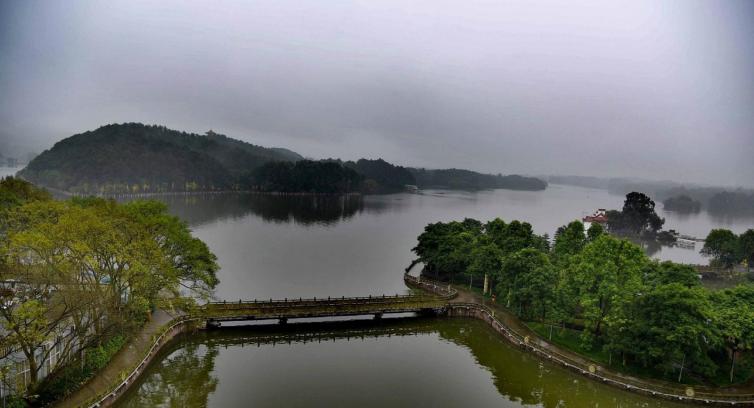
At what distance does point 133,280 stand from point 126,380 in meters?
5.71

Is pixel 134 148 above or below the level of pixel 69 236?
above

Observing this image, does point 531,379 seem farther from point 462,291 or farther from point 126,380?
point 126,380

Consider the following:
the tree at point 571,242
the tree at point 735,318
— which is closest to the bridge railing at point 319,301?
the tree at point 571,242

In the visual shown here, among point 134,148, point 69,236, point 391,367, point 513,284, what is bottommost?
point 391,367

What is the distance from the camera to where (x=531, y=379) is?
100 ft

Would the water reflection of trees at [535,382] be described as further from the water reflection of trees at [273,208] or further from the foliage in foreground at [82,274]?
the water reflection of trees at [273,208]

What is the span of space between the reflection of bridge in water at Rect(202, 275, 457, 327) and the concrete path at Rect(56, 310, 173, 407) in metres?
3.58

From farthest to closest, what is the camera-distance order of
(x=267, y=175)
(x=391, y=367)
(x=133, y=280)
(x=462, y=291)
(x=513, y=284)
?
(x=267, y=175)
(x=462, y=291)
(x=513, y=284)
(x=391, y=367)
(x=133, y=280)

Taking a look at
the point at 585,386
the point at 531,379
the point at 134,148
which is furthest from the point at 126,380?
the point at 134,148

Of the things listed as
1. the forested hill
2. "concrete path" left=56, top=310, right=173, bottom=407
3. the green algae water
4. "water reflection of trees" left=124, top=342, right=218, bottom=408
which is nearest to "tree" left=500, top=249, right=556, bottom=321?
the green algae water

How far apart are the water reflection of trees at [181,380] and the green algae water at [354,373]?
56 millimetres

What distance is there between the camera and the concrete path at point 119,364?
73.6ft

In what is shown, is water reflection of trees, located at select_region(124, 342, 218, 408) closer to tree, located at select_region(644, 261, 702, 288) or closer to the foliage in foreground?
the foliage in foreground

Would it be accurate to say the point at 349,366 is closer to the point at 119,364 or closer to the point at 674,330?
the point at 119,364
